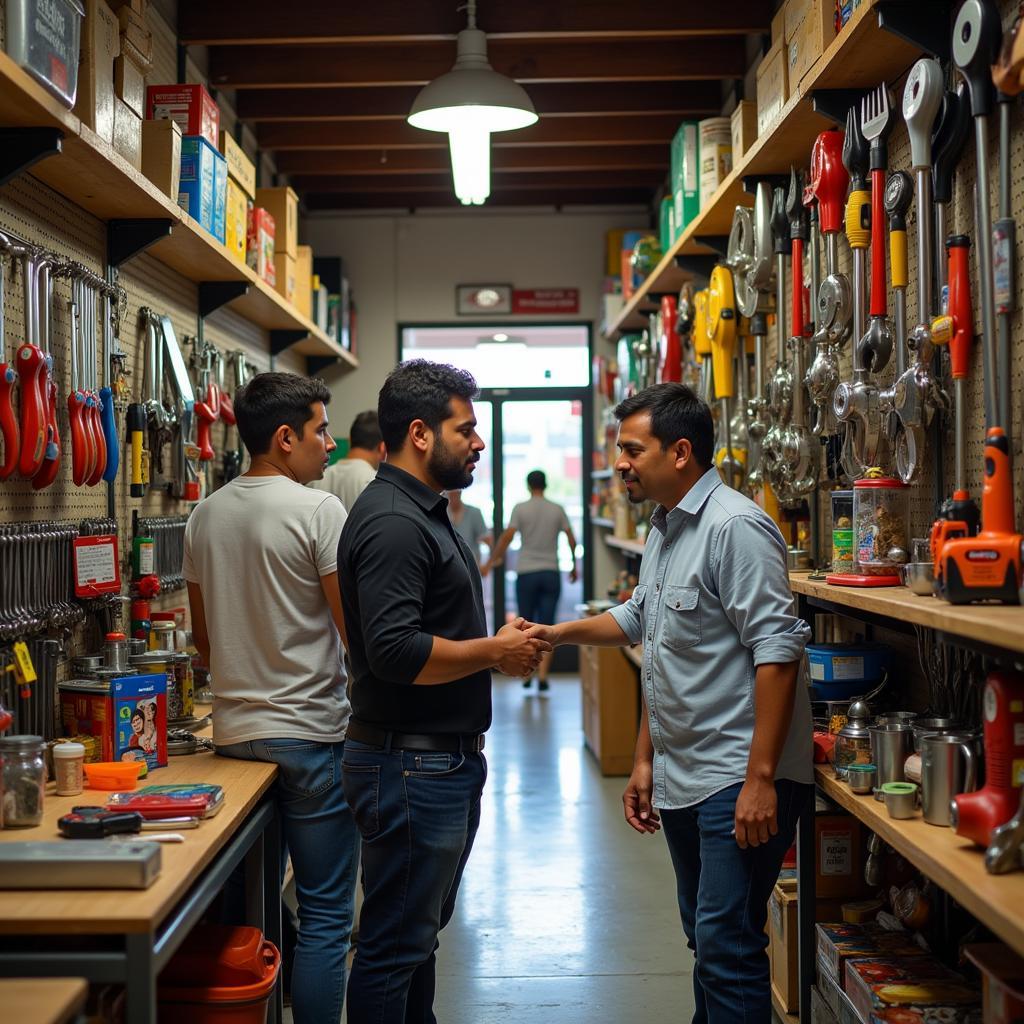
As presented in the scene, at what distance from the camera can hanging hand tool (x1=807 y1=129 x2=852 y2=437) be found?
3184mm

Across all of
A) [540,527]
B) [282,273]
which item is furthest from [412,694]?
[540,527]

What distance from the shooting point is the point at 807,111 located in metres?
3.19

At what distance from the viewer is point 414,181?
27.9ft

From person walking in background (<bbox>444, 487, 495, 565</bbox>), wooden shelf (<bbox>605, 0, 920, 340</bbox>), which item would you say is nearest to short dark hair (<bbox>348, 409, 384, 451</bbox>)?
wooden shelf (<bbox>605, 0, 920, 340</bbox>)

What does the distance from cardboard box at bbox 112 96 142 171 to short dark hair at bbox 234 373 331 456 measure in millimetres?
775

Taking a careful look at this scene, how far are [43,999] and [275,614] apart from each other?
122 centimetres

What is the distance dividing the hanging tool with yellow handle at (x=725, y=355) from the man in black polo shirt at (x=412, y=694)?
2.09 m

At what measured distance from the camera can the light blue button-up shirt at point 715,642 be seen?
2.46m

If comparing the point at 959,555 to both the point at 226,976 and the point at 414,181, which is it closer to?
the point at 226,976

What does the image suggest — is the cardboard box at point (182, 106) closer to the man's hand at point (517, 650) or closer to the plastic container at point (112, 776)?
the plastic container at point (112, 776)

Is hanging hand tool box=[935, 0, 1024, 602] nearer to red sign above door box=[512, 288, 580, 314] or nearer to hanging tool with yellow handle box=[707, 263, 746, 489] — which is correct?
hanging tool with yellow handle box=[707, 263, 746, 489]

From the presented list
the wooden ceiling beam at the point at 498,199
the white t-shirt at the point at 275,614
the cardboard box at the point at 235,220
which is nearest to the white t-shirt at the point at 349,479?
the cardboard box at the point at 235,220

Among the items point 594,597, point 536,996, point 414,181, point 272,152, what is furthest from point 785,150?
point 594,597

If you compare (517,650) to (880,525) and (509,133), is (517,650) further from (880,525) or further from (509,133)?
(509,133)
